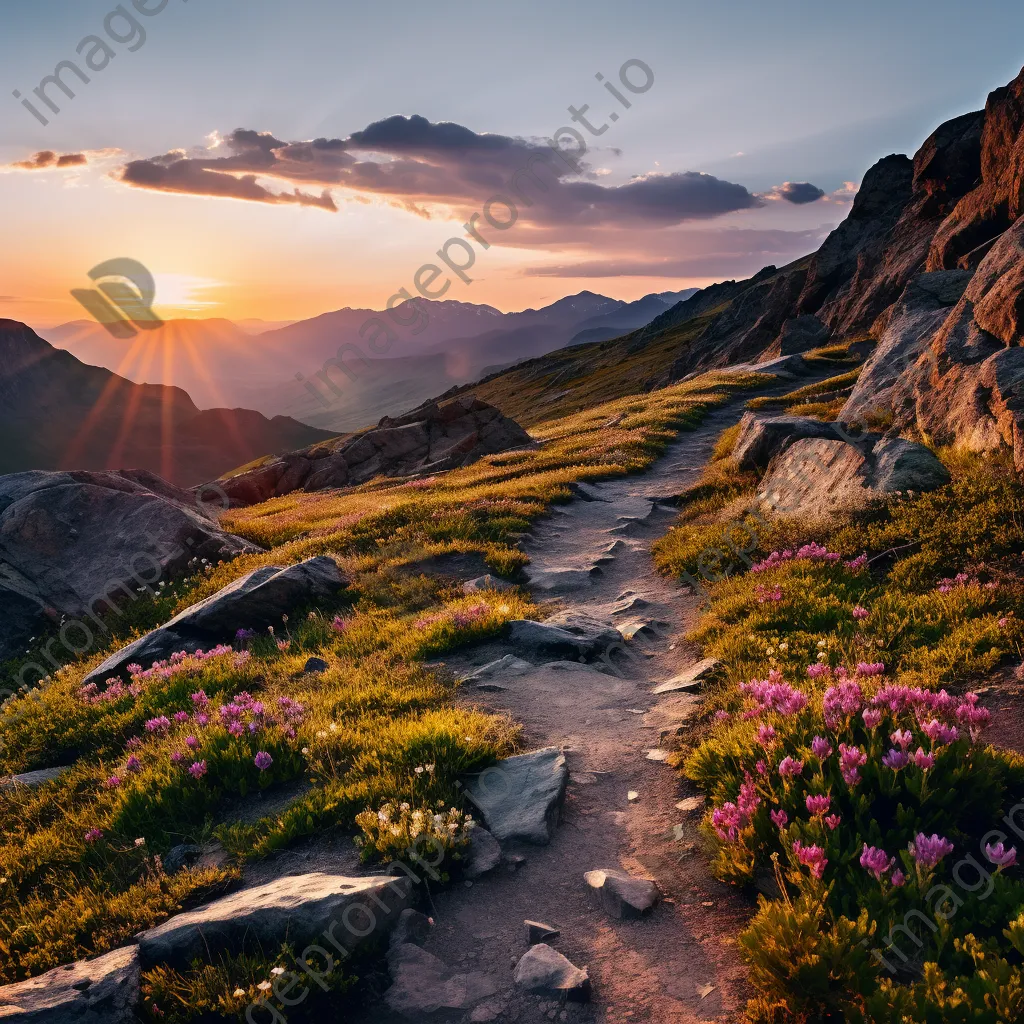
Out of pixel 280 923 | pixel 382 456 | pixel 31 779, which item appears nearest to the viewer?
pixel 280 923

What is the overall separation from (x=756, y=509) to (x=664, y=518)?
Answer: 349 centimetres

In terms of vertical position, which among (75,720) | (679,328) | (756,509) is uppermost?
(679,328)

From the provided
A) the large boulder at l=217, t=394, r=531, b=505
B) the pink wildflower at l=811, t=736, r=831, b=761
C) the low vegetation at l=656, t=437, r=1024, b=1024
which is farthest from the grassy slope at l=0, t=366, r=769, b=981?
the large boulder at l=217, t=394, r=531, b=505

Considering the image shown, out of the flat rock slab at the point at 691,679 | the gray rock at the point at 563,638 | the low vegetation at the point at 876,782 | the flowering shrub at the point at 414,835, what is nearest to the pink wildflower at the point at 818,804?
the low vegetation at the point at 876,782

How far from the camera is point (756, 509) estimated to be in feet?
50.1

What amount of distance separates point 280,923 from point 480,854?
160cm

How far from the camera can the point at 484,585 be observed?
42.1ft

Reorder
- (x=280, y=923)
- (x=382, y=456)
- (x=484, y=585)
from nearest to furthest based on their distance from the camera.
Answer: (x=280, y=923), (x=484, y=585), (x=382, y=456)

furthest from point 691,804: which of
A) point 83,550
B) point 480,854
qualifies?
point 83,550

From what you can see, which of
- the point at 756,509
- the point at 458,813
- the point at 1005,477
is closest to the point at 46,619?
the point at 458,813

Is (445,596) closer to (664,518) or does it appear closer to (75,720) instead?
(75,720)

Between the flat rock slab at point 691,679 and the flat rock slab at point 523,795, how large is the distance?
7.02 feet

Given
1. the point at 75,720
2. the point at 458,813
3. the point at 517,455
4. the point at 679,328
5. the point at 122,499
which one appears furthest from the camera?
the point at 679,328

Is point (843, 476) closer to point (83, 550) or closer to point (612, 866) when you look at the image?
point (612, 866)
